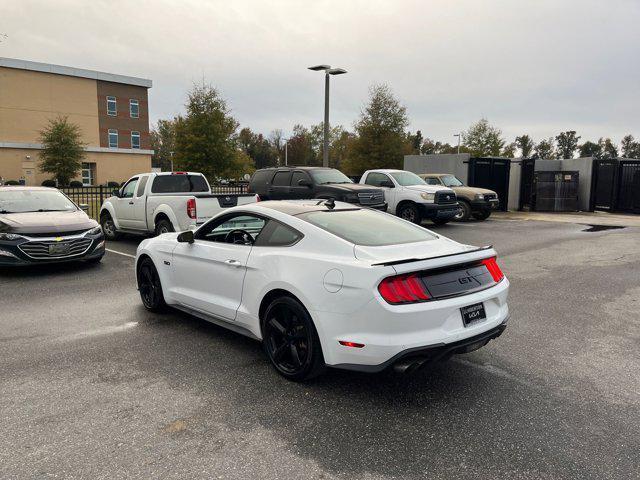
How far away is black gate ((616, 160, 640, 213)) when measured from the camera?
2161 centimetres

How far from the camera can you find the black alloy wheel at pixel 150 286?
590 centimetres

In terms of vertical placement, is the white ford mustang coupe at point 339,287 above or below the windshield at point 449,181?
below

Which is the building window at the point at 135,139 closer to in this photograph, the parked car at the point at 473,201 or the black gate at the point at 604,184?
the parked car at the point at 473,201

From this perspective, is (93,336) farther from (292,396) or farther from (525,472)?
(525,472)

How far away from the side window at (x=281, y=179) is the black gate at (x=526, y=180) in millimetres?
13969

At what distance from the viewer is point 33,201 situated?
9844 mm

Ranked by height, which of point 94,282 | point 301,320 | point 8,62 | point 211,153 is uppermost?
point 8,62

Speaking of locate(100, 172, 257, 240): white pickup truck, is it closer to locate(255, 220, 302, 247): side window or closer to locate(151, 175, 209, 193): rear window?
locate(151, 175, 209, 193): rear window

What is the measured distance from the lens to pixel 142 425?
3.39 meters

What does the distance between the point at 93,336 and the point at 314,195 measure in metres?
9.21

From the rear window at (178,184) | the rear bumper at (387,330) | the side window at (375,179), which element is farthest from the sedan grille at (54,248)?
the side window at (375,179)

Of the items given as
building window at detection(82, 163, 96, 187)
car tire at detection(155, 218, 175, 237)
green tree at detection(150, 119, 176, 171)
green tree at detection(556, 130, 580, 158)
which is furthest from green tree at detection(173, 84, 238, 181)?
green tree at detection(556, 130, 580, 158)

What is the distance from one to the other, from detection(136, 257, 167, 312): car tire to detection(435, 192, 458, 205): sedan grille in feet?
36.0

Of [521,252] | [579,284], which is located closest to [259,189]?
[521,252]
